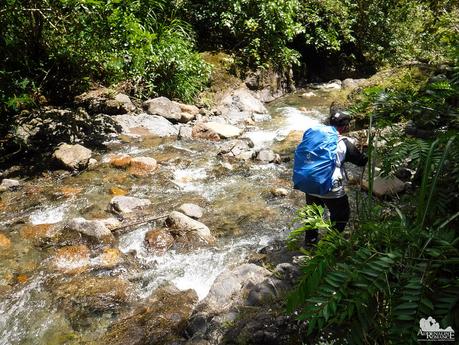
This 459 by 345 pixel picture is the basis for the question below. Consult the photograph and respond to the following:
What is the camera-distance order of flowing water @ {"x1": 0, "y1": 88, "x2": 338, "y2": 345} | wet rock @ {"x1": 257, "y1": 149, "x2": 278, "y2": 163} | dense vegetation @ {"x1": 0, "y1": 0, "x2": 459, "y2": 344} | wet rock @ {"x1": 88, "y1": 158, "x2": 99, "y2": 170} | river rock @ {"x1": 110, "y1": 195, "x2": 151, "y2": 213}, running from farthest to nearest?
wet rock @ {"x1": 257, "y1": 149, "x2": 278, "y2": 163} → wet rock @ {"x1": 88, "y1": 158, "x2": 99, "y2": 170} → river rock @ {"x1": 110, "y1": 195, "x2": 151, "y2": 213} → flowing water @ {"x1": 0, "y1": 88, "x2": 338, "y2": 345} → dense vegetation @ {"x1": 0, "y1": 0, "x2": 459, "y2": 344}

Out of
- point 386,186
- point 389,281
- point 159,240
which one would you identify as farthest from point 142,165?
point 389,281

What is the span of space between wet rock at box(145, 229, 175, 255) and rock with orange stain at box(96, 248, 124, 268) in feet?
1.36

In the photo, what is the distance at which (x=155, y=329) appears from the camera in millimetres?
3635

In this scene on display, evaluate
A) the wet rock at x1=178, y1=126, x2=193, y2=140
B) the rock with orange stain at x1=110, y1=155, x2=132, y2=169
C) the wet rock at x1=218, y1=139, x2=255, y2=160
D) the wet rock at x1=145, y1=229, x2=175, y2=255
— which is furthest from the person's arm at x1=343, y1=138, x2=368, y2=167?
the wet rock at x1=178, y1=126, x2=193, y2=140

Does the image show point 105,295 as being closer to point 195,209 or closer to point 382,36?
point 195,209

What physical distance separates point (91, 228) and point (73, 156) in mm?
2539

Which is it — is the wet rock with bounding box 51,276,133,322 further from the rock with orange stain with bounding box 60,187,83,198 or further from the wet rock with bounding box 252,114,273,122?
the wet rock with bounding box 252,114,273,122

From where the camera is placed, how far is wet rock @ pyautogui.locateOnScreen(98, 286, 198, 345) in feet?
11.6

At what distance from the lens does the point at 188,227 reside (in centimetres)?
524

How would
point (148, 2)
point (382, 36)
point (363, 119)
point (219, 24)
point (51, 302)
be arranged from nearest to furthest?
1. point (51, 302)
2. point (363, 119)
3. point (148, 2)
4. point (219, 24)
5. point (382, 36)

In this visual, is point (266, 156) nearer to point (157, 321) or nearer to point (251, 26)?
point (157, 321)

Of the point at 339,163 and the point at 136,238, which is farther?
the point at 136,238

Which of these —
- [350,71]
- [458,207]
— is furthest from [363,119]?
[350,71]

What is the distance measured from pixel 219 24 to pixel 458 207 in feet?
35.9
